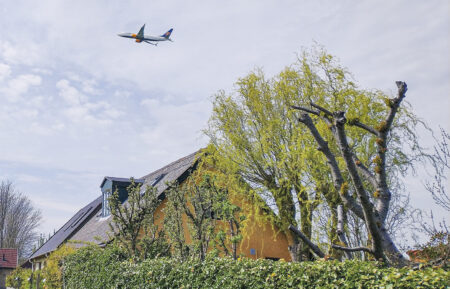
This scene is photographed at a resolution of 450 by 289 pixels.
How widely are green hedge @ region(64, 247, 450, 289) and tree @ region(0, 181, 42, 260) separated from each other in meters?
40.2

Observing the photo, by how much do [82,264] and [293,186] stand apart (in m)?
7.20

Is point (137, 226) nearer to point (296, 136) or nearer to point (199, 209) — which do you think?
point (199, 209)

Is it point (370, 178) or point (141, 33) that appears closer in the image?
point (370, 178)

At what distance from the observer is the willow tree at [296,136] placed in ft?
45.7

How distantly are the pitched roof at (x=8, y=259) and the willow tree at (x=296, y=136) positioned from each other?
1284 inches

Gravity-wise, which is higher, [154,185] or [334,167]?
[154,185]

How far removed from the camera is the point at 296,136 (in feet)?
49.0

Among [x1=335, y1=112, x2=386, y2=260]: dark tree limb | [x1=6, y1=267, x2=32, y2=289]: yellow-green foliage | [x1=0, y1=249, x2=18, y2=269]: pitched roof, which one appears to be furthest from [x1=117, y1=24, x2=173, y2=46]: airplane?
[x1=0, y1=249, x2=18, y2=269]: pitched roof

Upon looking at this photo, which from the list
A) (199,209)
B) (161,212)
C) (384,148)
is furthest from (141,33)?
(384,148)

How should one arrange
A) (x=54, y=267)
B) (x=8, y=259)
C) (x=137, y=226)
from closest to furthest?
1. (x=137, y=226)
2. (x=54, y=267)
3. (x=8, y=259)

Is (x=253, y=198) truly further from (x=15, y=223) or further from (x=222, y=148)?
(x=15, y=223)

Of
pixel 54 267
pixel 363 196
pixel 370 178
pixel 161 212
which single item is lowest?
pixel 54 267

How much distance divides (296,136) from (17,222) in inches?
1694

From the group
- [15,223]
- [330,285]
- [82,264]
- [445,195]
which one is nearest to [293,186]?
[82,264]
